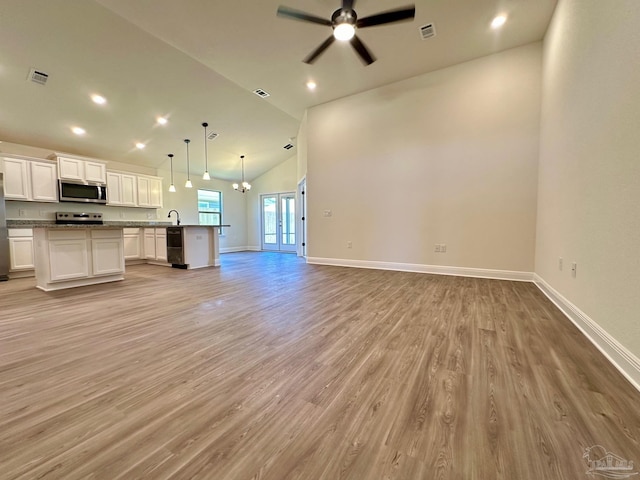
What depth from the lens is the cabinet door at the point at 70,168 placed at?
5053 mm

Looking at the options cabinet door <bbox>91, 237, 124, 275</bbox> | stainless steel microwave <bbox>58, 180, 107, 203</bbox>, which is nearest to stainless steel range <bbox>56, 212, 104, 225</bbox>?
stainless steel microwave <bbox>58, 180, 107, 203</bbox>

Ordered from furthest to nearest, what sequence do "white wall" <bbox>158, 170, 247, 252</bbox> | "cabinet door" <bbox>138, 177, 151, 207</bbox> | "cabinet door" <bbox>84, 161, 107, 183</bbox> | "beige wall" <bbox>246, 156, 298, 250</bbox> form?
"beige wall" <bbox>246, 156, 298, 250</bbox>
"white wall" <bbox>158, 170, 247, 252</bbox>
"cabinet door" <bbox>138, 177, 151, 207</bbox>
"cabinet door" <bbox>84, 161, 107, 183</bbox>

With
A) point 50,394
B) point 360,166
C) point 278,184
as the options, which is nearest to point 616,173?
point 50,394

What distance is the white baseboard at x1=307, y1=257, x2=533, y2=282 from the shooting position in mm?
3985

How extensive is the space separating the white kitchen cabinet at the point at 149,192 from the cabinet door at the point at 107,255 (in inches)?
110

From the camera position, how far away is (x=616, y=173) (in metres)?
1.69

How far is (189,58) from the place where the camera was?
4.05 metres

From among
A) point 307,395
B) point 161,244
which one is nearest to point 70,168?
point 161,244

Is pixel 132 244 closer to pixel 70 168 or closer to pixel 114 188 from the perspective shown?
pixel 114 188

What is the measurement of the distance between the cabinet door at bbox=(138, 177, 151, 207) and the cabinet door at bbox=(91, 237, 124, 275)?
2.79 meters

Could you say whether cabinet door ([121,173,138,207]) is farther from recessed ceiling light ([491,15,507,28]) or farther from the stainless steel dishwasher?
recessed ceiling light ([491,15,507,28])

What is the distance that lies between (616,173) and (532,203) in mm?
2477

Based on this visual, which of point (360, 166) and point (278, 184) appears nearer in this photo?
point (360, 166)

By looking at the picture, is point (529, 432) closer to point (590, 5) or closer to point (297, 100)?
point (590, 5)
